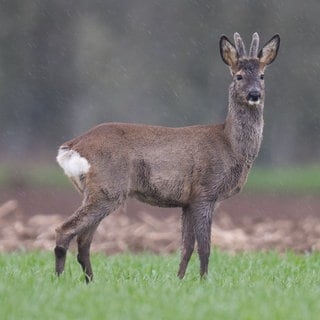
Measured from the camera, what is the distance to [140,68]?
1300 inches

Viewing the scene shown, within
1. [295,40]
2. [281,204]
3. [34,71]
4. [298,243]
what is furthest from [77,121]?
[298,243]

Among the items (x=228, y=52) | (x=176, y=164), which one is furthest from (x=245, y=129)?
(x=176, y=164)

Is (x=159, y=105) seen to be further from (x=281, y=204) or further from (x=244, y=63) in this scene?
(x=244, y=63)

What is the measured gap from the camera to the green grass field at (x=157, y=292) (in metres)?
8.20

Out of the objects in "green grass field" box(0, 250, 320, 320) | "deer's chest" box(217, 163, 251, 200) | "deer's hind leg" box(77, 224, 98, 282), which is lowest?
"green grass field" box(0, 250, 320, 320)

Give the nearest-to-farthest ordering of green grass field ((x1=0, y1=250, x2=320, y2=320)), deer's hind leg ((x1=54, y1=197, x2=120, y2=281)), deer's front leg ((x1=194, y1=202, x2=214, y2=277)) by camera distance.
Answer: green grass field ((x1=0, y1=250, x2=320, y2=320)) → deer's hind leg ((x1=54, y1=197, x2=120, y2=281)) → deer's front leg ((x1=194, y1=202, x2=214, y2=277))

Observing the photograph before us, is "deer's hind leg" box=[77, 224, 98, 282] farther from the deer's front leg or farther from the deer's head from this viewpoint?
the deer's head

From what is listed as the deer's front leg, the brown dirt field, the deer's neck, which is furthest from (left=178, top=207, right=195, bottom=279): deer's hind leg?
the brown dirt field

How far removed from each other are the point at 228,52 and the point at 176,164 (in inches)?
50.4

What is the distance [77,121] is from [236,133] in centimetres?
2195

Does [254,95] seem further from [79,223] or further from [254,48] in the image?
[79,223]

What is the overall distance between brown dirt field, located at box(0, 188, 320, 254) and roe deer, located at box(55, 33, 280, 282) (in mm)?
2332

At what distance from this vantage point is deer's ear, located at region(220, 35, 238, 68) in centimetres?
1141

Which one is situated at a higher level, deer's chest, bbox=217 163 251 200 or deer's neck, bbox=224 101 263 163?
deer's neck, bbox=224 101 263 163
